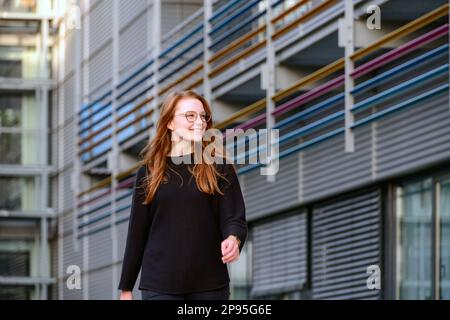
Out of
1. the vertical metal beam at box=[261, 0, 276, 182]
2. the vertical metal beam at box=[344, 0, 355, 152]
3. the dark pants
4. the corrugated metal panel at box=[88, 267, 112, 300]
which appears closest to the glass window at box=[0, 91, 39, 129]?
the corrugated metal panel at box=[88, 267, 112, 300]

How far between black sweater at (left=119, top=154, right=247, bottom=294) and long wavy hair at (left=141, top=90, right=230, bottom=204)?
0.07 feet

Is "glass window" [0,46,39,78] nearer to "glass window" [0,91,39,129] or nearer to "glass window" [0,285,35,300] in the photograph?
"glass window" [0,91,39,129]

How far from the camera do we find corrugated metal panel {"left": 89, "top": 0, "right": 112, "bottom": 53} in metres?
25.6

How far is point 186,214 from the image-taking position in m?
4.38

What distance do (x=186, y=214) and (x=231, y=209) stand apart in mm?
136

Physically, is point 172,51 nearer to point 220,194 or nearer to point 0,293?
point 0,293

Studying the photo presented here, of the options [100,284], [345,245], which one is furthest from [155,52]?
[345,245]

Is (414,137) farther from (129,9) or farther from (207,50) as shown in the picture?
(129,9)

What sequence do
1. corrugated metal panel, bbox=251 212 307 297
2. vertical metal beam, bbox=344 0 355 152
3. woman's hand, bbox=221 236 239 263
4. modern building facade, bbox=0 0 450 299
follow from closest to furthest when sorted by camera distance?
1. woman's hand, bbox=221 236 239 263
2. modern building facade, bbox=0 0 450 299
3. vertical metal beam, bbox=344 0 355 152
4. corrugated metal panel, bbox=251 212 307 297

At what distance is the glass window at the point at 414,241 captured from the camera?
14.4 metres

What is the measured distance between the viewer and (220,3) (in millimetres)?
19750

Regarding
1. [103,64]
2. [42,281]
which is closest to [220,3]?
[103,64]

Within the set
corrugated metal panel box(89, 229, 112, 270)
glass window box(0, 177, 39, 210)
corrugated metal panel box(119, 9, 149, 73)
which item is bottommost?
corrugated metal panel box(89, 229, 112, 270)

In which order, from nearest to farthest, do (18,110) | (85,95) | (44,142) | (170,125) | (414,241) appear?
(170,125) < (414,241) < (85,95) < (44,142) < (18,110)
